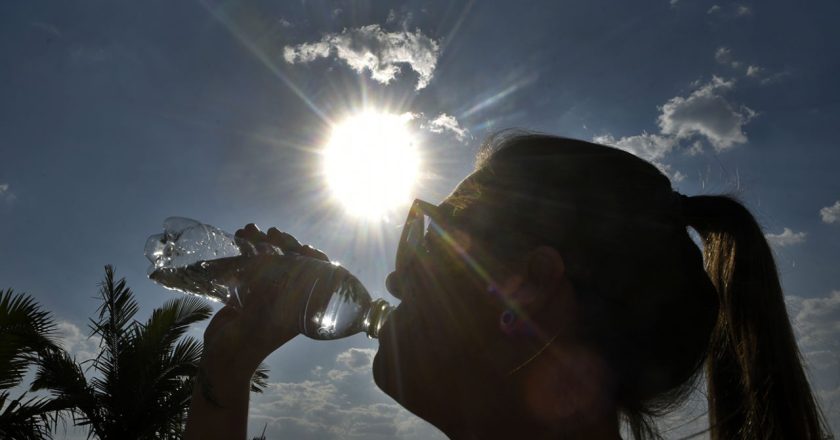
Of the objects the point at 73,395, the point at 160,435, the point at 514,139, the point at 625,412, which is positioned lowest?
the point at 625,412

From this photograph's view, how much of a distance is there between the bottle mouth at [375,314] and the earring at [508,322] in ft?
3.67

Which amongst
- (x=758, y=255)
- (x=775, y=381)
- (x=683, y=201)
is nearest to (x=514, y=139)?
(x=683, y=201)

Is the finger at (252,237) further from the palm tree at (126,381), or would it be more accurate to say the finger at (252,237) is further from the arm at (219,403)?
the palm tree at (126,381)

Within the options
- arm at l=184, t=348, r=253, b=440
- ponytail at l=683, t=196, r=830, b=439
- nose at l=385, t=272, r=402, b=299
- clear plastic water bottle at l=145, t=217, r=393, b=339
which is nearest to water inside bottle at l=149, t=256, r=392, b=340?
clear plastic water bottle at l=145, t=217, r=393, b=339

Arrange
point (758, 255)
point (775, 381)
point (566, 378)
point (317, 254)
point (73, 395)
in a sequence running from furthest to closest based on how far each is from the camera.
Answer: point (73, 395) < point (317, 254) < point (758, 255) < point (775, 381) < point (566, 378)

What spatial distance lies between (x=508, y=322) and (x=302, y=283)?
1177mm

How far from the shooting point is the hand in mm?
2316

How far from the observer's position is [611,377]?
1418 millimetres

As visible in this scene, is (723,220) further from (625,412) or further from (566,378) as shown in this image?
(566,378)

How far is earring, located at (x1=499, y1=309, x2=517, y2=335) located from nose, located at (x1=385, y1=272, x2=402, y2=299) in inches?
14.5

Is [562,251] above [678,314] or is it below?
above

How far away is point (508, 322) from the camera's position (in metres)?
1.43

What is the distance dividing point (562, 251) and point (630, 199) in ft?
0.82

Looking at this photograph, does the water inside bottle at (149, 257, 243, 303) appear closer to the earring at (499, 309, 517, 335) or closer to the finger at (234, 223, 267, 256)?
the finger at (234, 223, 267, 256)
